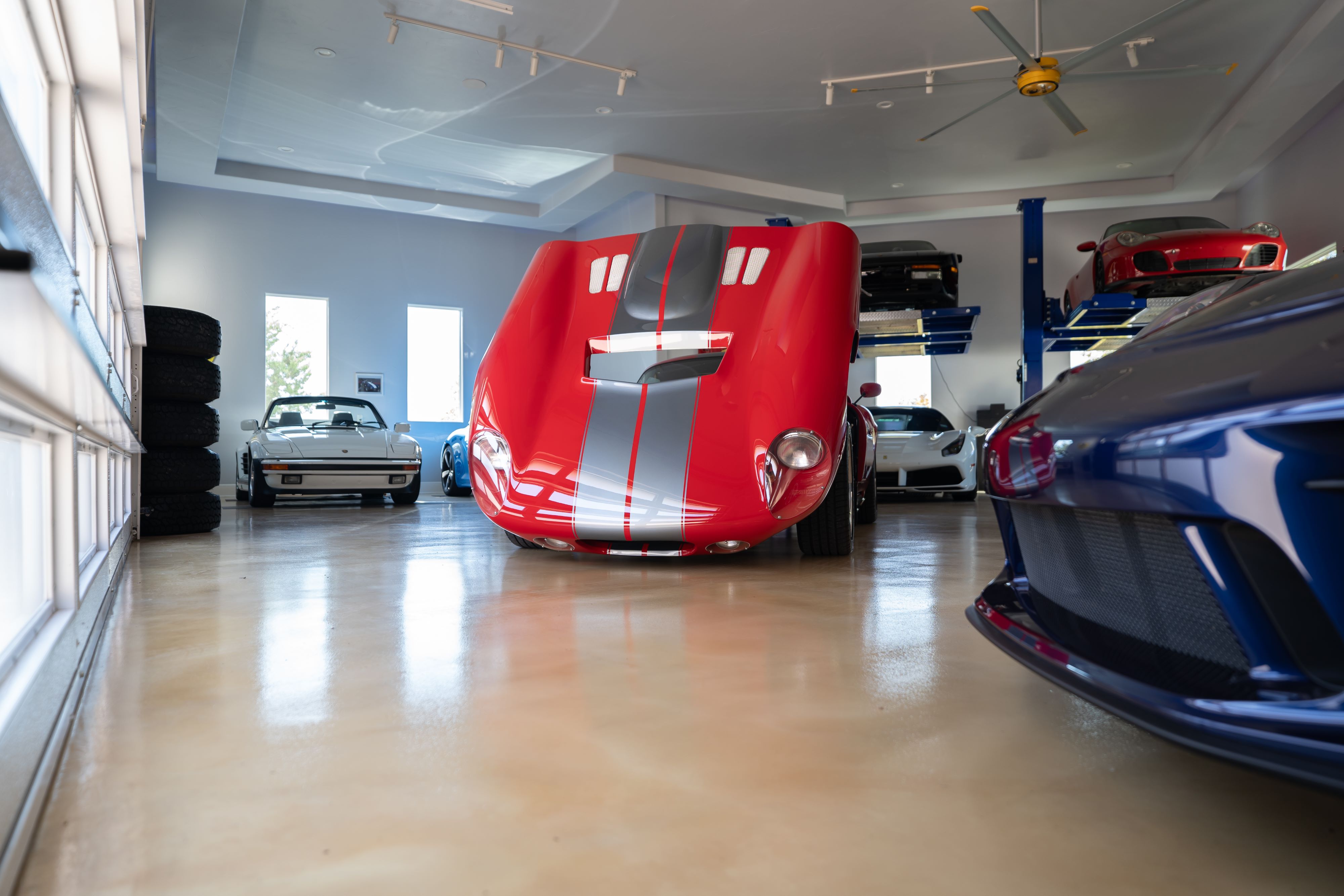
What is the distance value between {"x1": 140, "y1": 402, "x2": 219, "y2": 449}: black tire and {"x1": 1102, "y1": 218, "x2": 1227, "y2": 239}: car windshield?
7.20 metres

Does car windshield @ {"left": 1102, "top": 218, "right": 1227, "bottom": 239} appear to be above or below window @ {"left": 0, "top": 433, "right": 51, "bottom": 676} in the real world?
above

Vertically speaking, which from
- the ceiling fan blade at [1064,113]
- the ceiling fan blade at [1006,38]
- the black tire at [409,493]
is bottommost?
the black tire at [409,493]

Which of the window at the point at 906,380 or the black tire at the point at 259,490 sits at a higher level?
the window at the point at 906,380

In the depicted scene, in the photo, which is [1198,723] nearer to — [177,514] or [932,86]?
[177,514]

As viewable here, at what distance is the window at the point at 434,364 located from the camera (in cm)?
1122

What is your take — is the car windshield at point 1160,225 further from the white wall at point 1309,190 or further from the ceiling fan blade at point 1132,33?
the ceiling fan blade at point 1132,33

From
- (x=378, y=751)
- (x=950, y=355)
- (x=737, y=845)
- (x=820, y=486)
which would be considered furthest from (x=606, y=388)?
(x=950, y=355)

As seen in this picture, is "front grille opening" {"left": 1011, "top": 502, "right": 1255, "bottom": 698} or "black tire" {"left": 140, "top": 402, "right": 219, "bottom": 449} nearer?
"front grille opening" {"left": 1011, "top": 502, "right": 1255, "bottom": 698}

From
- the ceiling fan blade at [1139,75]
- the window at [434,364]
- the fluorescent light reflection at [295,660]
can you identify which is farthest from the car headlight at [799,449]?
the window at [434,364]

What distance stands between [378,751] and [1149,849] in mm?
1014

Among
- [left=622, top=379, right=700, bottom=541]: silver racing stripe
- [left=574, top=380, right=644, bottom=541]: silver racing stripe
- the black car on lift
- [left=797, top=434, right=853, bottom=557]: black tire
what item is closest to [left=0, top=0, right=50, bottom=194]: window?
[left=574, top=380, right=644, bottom=541]: silver racing stripe

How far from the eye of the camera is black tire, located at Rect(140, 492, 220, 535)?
14.6 feet

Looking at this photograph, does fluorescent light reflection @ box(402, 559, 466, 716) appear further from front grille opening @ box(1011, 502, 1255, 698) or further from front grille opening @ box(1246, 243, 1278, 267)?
front grille opening @ box(1246, 243, 1278, 267)

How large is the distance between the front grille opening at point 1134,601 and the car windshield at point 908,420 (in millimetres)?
6732
